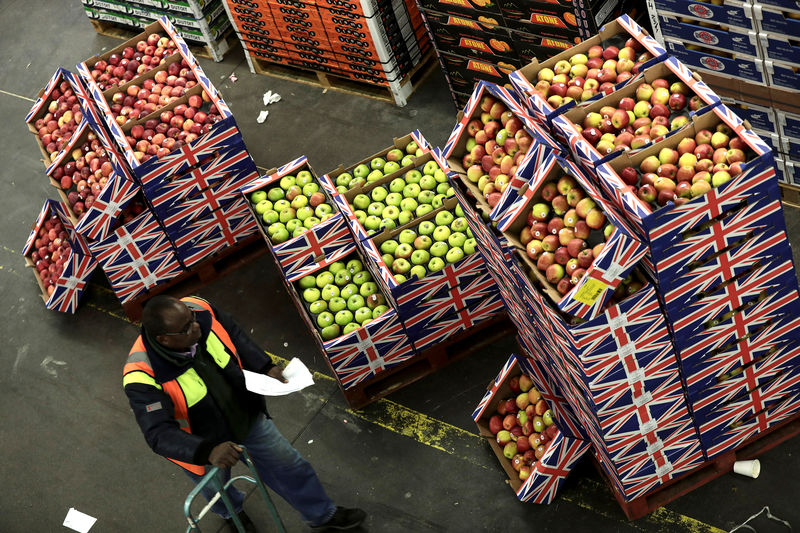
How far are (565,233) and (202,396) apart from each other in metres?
2.09

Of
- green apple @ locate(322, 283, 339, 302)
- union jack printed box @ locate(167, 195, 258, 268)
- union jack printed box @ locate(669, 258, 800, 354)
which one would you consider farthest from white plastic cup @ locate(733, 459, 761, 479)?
union jack printed box @ locate(167, 195, 258, 268)

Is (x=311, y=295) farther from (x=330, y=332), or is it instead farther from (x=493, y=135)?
(x=493, y=135)

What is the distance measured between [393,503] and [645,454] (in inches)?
70.1

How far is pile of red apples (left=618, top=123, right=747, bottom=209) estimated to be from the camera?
4.20 metres

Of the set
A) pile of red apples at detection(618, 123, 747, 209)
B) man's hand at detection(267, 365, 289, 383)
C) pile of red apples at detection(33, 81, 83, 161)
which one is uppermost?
pile of red apples at detection(618, 123, 747, 209)

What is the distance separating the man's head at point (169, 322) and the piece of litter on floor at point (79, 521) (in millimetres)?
2522

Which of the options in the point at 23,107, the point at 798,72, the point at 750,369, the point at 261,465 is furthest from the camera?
the point at 23,107

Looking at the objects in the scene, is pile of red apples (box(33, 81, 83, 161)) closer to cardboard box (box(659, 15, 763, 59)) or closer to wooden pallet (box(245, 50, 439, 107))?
wooden pallet (box(245, 50, 439, 107))

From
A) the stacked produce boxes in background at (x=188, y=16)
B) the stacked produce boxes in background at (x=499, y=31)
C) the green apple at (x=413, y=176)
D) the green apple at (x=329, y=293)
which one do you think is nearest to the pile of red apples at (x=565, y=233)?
the green apple at (x=329, y=293)

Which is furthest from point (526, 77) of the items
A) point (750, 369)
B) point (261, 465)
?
point (261, 465)

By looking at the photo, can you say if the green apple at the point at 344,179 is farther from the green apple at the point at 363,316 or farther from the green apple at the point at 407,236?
the green apple at the point at 363,316

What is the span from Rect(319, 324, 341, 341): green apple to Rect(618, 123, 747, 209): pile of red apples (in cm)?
272

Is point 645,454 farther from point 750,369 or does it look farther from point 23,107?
point 23,107

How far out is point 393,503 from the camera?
20.2 ft
